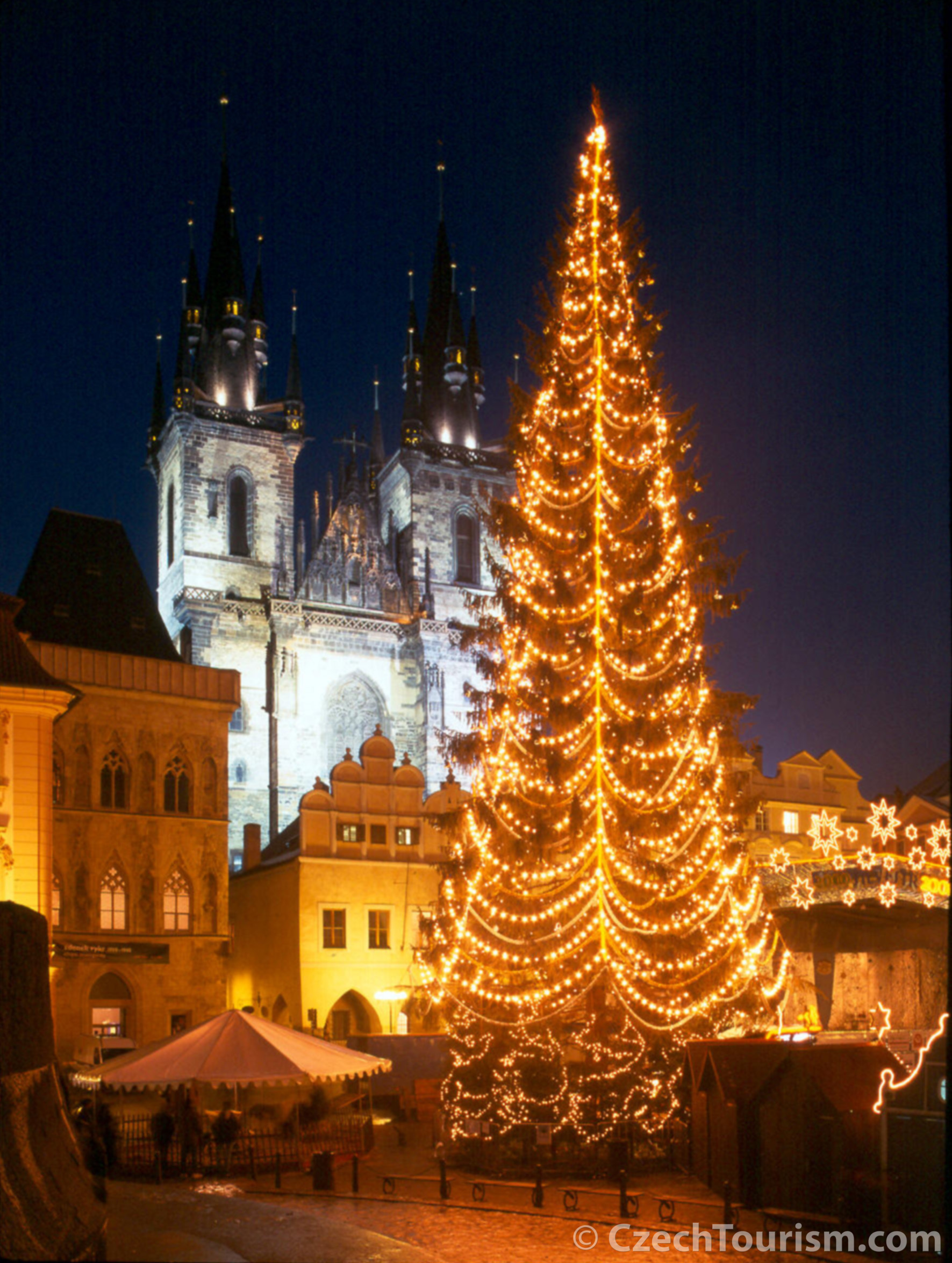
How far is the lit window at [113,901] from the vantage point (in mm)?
30125

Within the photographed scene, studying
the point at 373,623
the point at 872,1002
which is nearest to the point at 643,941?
the point at 872,1002

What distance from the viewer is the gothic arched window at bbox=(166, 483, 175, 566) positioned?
56647 mm

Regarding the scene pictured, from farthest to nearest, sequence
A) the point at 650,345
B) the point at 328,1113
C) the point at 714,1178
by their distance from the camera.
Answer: the point at 328,1113, the point at 650,345, the point at 714,1178

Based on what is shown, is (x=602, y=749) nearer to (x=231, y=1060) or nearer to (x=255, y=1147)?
(x=231, y=1060)

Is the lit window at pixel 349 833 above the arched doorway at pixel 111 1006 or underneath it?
above

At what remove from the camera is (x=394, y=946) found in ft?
109

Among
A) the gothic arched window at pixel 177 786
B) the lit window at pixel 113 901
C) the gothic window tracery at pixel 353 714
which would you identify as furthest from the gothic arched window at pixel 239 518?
the lit window at pixel 113 901

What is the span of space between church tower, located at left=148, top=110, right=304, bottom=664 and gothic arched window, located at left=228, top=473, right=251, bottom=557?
0.15ft

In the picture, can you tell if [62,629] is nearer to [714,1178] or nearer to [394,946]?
[394,946]

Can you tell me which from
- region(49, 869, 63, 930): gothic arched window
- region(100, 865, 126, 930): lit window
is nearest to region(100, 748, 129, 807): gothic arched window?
region(100, 865, 126, 930): lit window

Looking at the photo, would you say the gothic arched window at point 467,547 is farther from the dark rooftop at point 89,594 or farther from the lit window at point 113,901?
the lit window at point 113,901

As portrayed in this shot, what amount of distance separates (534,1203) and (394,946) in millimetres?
19810

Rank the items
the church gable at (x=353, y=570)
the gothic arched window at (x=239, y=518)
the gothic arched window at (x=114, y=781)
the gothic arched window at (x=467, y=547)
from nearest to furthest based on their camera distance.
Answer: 1. the gothic arched window at (x=114, y=781)
2. the gothic arched window at (x=239, y=518)
3. the church gable at (x=353, y=570)
4. the gothic arched window at (x=467, y=547)

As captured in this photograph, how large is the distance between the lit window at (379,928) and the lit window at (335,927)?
66cm
